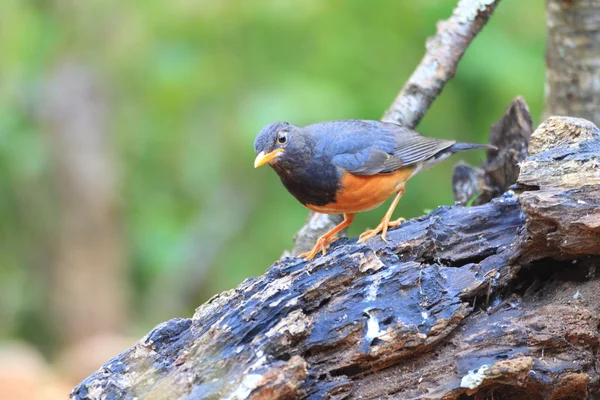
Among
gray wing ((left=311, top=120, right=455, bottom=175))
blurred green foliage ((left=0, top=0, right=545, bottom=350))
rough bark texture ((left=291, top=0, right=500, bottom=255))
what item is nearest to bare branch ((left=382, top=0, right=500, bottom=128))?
rough bark texture ((left=291, top=0, right=500, bottom=255))

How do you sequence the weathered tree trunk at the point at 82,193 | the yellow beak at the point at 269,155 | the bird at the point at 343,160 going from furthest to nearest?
the weathered tree trunk at the point at 82,193 → the bird at the point at 343,160 → the yellow beak at the point at 269,155

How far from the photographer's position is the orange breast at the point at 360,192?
5.18m

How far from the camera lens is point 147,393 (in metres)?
3.45

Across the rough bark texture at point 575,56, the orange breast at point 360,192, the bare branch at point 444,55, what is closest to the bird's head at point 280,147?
the orange breast at point 360,192

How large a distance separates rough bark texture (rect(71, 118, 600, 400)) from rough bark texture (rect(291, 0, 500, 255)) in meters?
2.01

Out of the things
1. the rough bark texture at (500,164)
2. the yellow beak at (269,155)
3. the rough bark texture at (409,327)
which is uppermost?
the yellow beak at (269,155)

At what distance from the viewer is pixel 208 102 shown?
44.6 feet

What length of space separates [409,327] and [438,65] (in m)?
3.03

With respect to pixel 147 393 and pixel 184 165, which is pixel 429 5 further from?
pixel 147 393

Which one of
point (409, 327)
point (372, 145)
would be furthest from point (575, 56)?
point (409, 327)

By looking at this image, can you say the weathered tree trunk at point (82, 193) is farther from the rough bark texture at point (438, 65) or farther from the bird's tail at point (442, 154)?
the bird's tail at point (442, 154)

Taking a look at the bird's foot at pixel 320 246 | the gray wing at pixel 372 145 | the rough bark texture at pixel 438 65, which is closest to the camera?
the bird's foot at pixel 320 246

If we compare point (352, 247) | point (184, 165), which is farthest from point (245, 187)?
point (352, 247)

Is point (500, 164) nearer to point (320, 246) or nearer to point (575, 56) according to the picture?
point (575, 56)
